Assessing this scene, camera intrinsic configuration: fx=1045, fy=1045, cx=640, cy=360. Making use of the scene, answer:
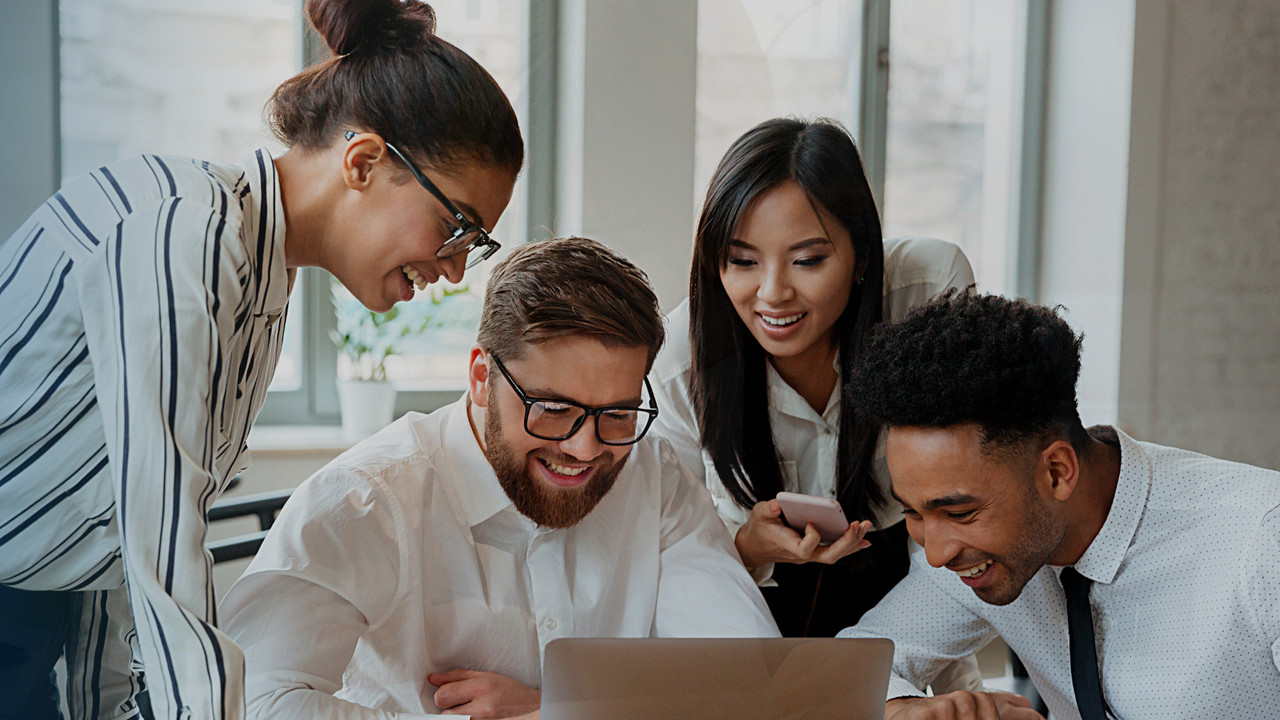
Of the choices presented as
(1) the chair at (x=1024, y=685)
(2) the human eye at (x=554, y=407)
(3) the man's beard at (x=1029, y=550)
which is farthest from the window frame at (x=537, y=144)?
(1) the chair at (x=1024, y=685)

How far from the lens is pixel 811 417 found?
53.1 inches

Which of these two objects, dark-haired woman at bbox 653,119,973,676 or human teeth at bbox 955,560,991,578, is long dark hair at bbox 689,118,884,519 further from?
human teeth at bbox 955,560,991,578

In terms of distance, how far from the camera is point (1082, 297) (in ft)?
4.80

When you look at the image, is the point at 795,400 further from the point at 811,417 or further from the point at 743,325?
the point at 743,325

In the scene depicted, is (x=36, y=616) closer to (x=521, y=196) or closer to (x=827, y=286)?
(x=521, y=196)

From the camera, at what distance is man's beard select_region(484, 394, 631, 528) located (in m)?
1.22

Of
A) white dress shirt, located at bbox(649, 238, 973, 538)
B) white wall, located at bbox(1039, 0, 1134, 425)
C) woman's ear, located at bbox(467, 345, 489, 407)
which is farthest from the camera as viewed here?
white wall, located at bbox(1039, 0, 1134, 425)

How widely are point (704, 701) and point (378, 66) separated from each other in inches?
28.0

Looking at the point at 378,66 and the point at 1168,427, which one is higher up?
the point at 378,66

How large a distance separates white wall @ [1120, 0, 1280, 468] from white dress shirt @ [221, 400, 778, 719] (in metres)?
0.68

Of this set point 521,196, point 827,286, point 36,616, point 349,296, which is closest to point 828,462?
point 827,286

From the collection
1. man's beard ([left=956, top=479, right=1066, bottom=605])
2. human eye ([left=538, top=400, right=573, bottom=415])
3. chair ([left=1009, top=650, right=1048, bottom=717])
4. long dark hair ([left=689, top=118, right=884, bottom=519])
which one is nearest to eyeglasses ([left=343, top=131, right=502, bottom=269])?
human eye ([left=538, top=400, right=573, bottom=415])

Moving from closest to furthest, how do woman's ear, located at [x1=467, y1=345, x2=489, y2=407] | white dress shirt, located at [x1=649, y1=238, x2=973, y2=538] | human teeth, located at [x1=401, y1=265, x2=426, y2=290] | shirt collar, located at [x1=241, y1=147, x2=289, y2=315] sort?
shirt collar, located at [x1=241, y1=147, x2=289, y2=315] < human teeth, located at [x1=401, y1=265, x2=426, y2=290] < woman's ear, located at [x1=467, y1=345, x2=489, y2=407] < white dress shirt, located at [x1=649, y1=238, x2=973, y2=538]

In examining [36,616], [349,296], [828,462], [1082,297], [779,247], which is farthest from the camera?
[1082,297]
